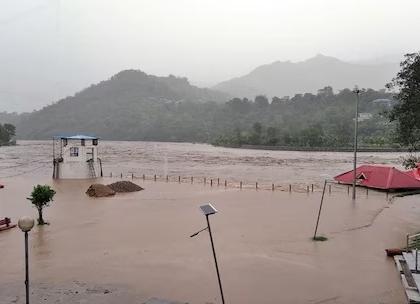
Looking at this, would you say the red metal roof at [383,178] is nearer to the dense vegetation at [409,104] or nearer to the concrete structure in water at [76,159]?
the dense vegetation at [409,104]

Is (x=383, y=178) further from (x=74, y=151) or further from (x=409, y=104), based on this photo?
(x=74, y=151)

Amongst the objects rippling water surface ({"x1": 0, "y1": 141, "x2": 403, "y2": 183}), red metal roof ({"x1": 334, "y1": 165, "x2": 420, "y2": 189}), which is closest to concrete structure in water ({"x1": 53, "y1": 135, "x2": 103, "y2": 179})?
rippling water surface ({"x1": 0, "y1": 141, "x2": 403, "y2": 183})

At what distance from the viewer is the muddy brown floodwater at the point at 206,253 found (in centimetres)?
1134

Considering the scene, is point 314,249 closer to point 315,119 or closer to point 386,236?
point 386,236

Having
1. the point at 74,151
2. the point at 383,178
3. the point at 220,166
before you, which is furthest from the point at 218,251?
the point at 220,166

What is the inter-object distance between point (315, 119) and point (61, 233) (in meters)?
169

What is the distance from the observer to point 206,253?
15203 millimetres

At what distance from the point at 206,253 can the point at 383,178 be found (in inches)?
985

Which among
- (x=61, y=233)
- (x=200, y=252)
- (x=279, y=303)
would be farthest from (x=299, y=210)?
(x=279, y=303)

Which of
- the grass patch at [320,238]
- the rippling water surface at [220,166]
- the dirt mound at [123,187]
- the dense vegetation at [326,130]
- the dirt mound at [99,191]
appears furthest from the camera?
the dense vegetation at [326,130]

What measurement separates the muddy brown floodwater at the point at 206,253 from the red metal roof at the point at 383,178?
24.2 ft

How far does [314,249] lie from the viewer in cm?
1586

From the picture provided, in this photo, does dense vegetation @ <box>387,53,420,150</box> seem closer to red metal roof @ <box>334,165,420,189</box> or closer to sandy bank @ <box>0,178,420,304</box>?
sandy bank @ <box>0,178,420,304</box>

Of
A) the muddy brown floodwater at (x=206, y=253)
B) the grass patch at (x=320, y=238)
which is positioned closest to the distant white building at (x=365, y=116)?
the muddy brown floodwater at (x=206, y=253)
